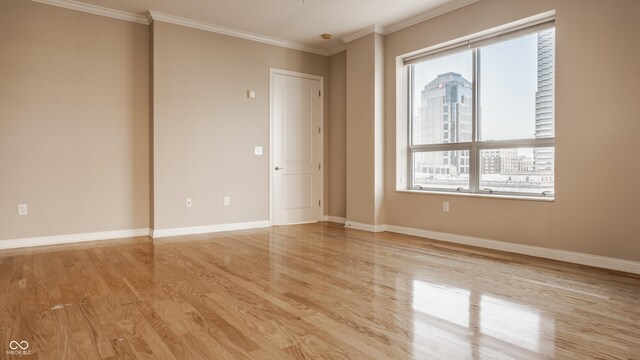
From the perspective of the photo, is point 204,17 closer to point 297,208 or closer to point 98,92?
point 98,92

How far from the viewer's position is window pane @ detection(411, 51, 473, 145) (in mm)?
4641

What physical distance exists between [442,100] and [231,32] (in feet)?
9.56

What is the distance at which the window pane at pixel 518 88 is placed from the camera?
12.7 ft

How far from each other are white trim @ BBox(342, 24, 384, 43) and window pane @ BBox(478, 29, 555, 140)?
139 centimetres

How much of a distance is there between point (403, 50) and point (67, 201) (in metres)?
4.37

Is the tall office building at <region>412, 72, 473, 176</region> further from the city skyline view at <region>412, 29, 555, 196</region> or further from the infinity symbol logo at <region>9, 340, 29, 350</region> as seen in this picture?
the infinity symbol logo at <region>9, 340, 29, 350</region>

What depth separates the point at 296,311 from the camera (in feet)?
7.74

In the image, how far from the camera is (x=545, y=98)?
3895 millimetres

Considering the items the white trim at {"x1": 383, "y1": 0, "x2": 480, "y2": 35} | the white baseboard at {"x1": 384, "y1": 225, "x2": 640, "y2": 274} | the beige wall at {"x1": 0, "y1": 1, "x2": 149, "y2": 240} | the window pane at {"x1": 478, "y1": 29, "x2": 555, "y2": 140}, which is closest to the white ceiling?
the white trim at {"x1": 383, "y1": 0, "x2": 480, "y2": 35}

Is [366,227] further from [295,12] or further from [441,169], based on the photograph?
[295,12]

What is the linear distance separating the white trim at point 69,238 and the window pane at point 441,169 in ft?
11.5

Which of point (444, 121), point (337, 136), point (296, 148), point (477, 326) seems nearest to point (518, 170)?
point (444, 121)

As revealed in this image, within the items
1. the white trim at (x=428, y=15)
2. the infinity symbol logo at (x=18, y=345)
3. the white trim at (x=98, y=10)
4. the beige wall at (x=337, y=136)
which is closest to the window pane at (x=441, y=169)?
the beige wall at (x=337, y=136)

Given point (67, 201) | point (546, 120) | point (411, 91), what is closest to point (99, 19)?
point (67, 201)
